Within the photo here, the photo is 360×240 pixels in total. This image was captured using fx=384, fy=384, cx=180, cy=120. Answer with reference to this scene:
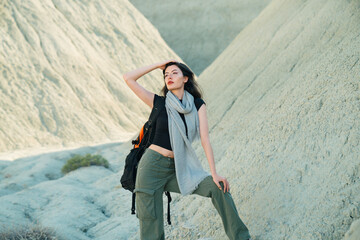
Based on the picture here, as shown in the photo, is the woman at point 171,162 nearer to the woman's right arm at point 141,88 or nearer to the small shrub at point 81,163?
the woman's right arm at point 141,88

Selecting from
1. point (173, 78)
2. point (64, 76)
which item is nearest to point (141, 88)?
point (173, 78)

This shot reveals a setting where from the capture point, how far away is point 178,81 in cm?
303

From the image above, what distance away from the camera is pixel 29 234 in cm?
426

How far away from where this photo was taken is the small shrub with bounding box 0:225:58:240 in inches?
166

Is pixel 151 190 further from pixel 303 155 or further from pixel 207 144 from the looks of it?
pixel 303 155

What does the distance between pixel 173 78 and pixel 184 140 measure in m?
0.51

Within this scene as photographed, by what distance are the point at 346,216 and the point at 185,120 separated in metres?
1.38

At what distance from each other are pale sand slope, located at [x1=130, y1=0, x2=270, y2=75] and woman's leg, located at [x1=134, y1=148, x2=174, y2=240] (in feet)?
111

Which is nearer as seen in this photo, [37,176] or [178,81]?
[178,81]

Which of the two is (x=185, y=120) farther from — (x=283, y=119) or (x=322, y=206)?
(x=283, y=119)

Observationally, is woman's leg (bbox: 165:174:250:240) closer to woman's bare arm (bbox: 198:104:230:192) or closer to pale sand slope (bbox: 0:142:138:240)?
woman's bare arm (bbox: 198:104:230:192)

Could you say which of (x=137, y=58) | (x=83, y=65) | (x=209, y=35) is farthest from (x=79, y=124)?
(x=209, y=35)

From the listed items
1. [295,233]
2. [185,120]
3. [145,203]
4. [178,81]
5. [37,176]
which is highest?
[178,81]

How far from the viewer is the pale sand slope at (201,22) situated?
3722cm
